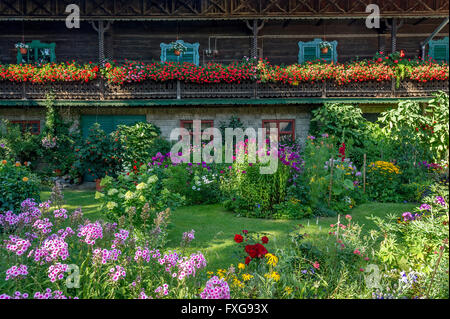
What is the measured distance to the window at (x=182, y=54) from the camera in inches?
575

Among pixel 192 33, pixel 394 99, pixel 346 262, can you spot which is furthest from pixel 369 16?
pixel 346 262

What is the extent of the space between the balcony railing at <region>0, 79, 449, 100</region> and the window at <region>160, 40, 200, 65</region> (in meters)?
1.80

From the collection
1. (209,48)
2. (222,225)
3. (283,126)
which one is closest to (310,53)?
(283,126)

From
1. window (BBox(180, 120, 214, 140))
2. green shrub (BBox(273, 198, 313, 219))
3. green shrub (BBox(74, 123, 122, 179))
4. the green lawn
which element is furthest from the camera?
window (BBox(180, 120, 214, 140))

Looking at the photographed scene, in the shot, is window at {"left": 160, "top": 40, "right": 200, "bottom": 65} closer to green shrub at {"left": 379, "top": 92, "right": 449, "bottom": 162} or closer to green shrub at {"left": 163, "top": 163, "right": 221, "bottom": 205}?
green shrub at {"left": 163, "top": 163, "right": 221, "bottom": 205}

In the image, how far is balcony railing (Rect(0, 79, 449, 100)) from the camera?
13.0 meters

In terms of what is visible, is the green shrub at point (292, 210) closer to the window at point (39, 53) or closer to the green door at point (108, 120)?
the green door at point (108, 120)

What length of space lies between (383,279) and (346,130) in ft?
30.3

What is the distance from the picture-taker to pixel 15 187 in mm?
6191

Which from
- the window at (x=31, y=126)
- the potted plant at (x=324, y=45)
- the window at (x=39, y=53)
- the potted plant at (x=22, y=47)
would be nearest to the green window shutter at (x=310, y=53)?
the potted plant at (x=324, y=45)

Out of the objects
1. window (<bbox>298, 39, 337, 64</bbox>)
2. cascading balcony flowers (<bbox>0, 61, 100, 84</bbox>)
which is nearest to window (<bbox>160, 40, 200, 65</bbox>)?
cascading balcony flowers (<bbox>0, 61, 100, 84</bbox>)
